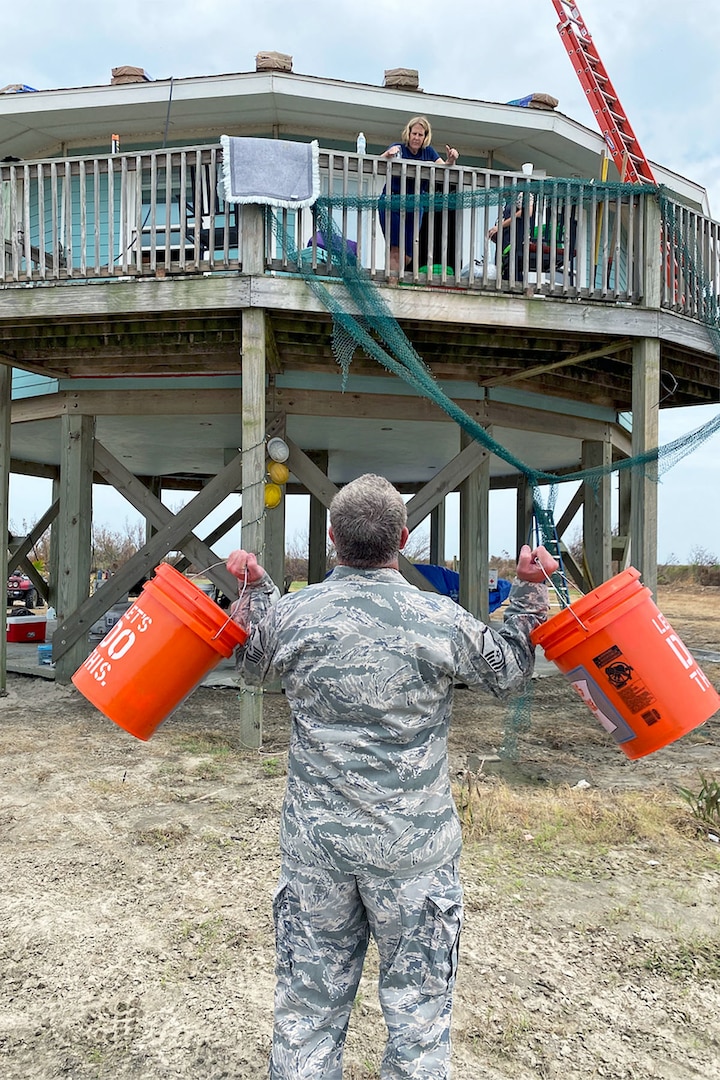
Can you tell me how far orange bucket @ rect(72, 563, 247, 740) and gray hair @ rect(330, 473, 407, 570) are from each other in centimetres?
62

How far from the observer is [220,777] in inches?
207

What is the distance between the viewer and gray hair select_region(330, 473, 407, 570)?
1821mm

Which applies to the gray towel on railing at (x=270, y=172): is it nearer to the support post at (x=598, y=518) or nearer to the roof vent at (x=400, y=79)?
the roof vent at (x=400, y=79)

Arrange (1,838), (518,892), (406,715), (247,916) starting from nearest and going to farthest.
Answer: (406,715)
(247,916)
(518,892)
(1,838)

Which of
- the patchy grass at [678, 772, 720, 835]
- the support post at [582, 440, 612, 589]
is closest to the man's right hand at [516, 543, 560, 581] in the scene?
the patchy grass at [678, 772, 720, 835]

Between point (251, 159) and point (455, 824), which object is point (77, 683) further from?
point (251, 159)

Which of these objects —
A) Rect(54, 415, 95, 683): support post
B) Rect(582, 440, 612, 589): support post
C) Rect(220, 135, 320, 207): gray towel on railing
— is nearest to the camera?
Rect(220, 135, 320, 207): gray towel on railing

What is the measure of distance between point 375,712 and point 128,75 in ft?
33.3

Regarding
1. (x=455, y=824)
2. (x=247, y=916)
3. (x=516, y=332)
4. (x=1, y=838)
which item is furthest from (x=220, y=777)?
(x=516, y=332)

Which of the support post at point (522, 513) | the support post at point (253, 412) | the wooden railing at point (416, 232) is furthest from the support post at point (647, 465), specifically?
the support post at point (522, 513)

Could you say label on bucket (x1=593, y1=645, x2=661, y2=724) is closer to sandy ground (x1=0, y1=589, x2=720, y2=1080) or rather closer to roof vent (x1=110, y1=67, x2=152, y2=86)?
sandy ground (x1=0, y1=589, x2=720, y2=1080)

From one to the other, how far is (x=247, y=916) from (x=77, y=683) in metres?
1.46

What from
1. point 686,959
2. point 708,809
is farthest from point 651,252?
point 686,959

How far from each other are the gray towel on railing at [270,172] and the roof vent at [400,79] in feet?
13.9
